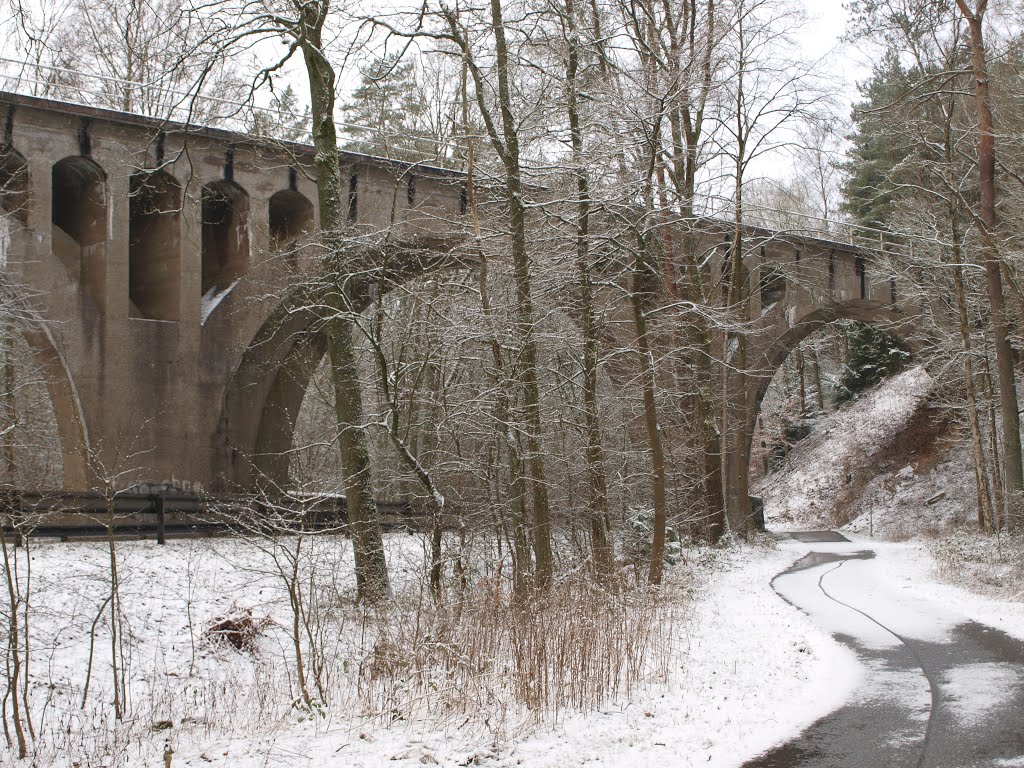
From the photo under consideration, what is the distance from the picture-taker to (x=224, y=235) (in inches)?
758

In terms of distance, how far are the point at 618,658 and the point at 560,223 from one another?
7.21 metres

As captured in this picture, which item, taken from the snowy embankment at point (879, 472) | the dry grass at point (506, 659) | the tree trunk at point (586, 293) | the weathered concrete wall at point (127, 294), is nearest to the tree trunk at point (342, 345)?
the weathered concrete wall at point (127, 294)

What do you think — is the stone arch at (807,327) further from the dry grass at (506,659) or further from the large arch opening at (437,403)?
the dry grass at (506,659)

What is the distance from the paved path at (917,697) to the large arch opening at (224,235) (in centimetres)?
1218

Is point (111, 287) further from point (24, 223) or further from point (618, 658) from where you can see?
point (618, 658)

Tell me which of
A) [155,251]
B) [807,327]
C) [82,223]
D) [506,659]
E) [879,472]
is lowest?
[506,659]

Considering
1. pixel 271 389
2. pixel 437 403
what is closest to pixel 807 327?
pixel 271 389

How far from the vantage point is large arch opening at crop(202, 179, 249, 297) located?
1781cm

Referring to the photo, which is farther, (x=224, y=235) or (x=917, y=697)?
(x=224, y=235)

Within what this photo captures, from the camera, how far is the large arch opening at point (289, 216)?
60.6 ft

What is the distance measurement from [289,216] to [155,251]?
3.08 metres

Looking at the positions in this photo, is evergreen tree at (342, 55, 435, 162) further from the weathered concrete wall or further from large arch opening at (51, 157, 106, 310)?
large arch opening at (51, 157, 106, 310)

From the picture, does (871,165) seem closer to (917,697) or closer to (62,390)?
(62,390)

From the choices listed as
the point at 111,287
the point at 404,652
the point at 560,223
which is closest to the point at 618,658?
the point at 404,652
